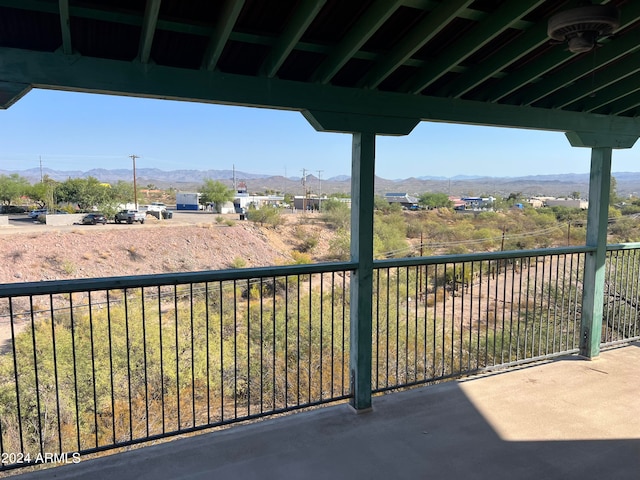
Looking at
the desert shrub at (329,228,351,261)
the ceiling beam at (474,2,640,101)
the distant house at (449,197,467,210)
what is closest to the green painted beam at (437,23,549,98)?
the ceiling beam at (474,2,640,101)

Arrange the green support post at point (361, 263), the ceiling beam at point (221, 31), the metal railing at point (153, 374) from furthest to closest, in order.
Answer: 1. the metal railing at point (153, 374)
2. the green support post at point (361, 263)
3. the ceiling beam at point (221, 31)

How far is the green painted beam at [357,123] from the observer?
2568mm

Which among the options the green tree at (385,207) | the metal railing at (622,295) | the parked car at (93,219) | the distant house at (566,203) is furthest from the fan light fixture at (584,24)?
the parked car at (93,219)

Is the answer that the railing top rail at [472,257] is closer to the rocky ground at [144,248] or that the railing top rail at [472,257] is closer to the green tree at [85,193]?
the rocky ground at [144,248]

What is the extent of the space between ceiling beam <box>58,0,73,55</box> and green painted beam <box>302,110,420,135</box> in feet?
4.01

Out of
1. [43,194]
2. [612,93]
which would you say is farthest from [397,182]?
[612,93]

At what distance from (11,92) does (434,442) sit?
110 inches

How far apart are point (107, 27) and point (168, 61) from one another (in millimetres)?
335

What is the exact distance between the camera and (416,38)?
2131mm

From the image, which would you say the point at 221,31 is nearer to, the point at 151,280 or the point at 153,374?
the point at 151,280

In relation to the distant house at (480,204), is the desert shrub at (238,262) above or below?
below

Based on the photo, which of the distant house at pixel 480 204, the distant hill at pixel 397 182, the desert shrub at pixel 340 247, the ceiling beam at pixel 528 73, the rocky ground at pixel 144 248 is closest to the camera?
the ceiling beam at pixel 528 73

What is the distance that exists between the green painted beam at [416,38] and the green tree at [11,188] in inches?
1602

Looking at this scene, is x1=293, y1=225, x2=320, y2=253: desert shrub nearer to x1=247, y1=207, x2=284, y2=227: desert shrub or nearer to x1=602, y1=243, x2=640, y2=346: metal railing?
x1=247, y1=207, x2=284, y2=227: desert shrub
